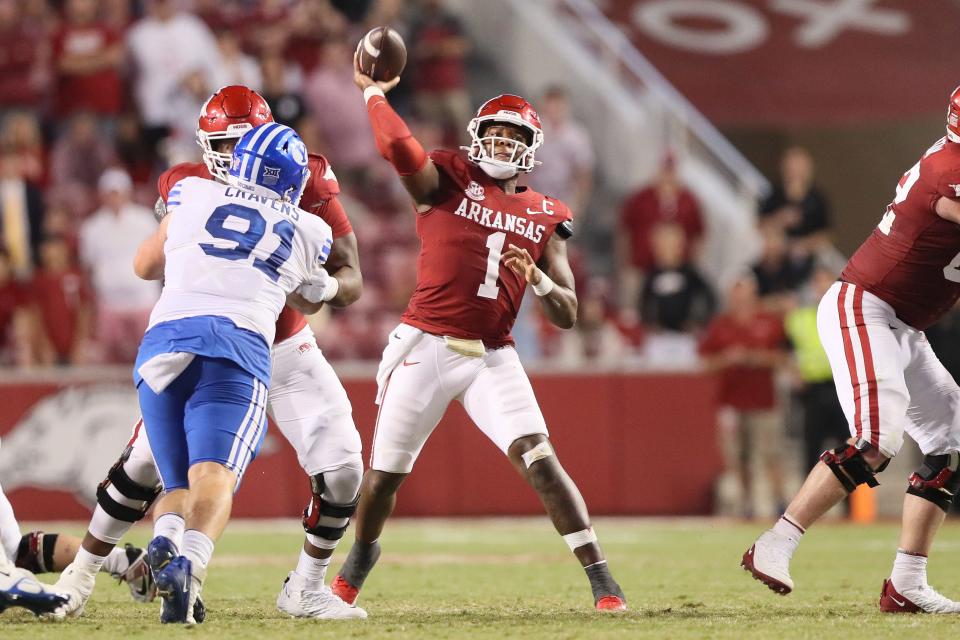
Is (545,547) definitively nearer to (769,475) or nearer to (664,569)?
→ (664,569)

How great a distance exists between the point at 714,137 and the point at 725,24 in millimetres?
1491

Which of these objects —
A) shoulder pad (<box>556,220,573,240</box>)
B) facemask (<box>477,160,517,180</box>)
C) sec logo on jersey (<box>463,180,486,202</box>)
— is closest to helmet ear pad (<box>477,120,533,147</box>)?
facemask (<box>477,160,517,180</box>)

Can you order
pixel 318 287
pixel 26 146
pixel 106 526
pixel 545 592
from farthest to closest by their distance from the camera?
pixel 26 146 < pixel 545 592 < pixel 106 526 < pixel 318 287

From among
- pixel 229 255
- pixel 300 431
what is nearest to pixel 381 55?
pixel 229 255

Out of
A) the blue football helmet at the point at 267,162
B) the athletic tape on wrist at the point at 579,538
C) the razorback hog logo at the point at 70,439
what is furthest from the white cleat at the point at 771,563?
the razorback hog logo at the point at 70,439

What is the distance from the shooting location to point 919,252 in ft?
19.7

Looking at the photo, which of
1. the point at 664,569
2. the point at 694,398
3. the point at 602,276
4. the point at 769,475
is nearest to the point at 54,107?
the point at 602,276

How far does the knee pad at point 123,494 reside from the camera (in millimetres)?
5691

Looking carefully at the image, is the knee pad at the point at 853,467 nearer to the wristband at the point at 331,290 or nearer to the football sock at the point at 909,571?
the football sock at the point at 909,571

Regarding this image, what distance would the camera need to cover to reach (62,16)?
14633 millimetres

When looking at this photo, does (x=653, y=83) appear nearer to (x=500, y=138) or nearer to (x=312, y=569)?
(x=500, y=138)

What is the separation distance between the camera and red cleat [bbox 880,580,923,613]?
5.86 metres

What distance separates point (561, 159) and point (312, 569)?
348 inches

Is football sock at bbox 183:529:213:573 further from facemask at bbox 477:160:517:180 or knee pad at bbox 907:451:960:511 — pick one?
knee pad at bbox 907:451:960:511
